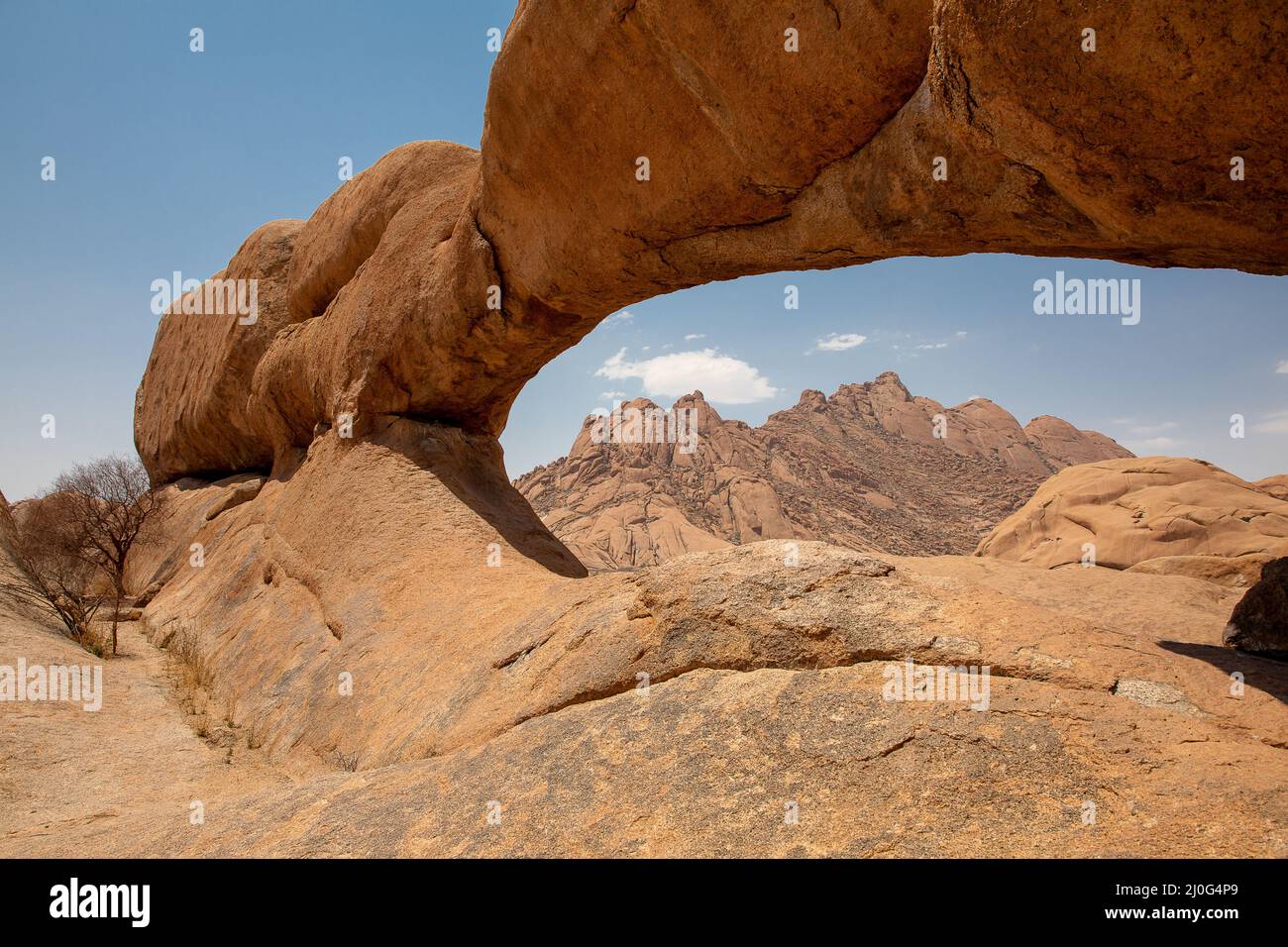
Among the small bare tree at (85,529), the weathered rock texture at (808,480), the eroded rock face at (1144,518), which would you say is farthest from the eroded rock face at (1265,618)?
the weathered rock texture at (808,480)

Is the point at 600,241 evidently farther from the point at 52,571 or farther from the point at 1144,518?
the point at 52,571

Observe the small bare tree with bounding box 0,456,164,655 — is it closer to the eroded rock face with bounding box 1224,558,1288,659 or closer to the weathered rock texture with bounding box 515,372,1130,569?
the eroded rock face with bounding box 1224,558,1288,659

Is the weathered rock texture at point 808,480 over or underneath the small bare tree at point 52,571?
over

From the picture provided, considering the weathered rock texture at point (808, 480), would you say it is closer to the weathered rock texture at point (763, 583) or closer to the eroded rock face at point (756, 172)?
the eroded rock face at point (756, 172)

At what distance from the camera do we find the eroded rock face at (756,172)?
2602mm

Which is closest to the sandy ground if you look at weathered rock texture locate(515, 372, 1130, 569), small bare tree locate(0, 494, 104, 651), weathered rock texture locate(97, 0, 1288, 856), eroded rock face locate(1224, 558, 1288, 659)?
weathered rock texture locate(97, 0, 1288, 856)

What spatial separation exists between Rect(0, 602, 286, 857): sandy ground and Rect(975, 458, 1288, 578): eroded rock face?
984 centimetres

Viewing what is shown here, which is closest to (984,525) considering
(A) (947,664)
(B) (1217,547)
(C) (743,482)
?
(C) (743,482)

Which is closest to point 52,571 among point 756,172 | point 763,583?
point 756,172

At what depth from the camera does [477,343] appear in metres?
7.85

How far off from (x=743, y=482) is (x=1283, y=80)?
121 feet

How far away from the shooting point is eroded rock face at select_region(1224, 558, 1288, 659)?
143 inches

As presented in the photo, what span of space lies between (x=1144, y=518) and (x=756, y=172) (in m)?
10.2

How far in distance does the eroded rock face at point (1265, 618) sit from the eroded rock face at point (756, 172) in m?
1.70
